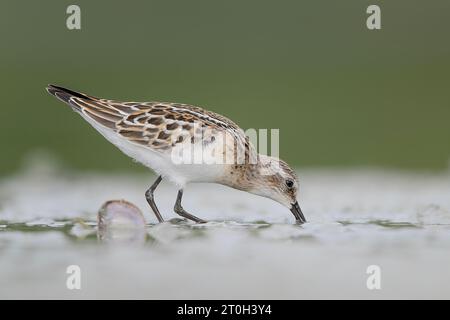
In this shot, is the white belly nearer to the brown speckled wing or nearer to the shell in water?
the brown speckled wing

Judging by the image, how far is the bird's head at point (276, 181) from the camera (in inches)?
455

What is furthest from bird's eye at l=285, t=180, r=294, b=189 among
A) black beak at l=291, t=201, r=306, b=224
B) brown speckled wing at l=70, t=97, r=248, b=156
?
brown speckled wing at l=70, t=97, r=248, b=156

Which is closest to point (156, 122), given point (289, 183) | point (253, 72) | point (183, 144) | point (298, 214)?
point (183, 144)

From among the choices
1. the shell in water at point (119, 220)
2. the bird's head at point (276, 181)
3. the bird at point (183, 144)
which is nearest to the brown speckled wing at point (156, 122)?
the bird at point (183, 144)

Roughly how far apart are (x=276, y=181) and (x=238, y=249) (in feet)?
10.0

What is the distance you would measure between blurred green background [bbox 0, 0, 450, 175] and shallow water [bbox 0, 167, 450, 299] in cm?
566

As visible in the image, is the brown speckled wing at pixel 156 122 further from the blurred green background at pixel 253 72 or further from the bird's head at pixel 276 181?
the blurred green background at pixel 253 72

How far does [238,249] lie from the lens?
867 cm

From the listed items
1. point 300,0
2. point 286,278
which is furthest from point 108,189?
point 300,0

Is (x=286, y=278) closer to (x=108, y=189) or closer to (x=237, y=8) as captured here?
(x=108, y=189)

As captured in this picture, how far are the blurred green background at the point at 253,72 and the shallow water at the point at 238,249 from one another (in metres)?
5.66

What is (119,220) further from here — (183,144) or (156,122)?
(156,122)

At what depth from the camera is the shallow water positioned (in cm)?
720
